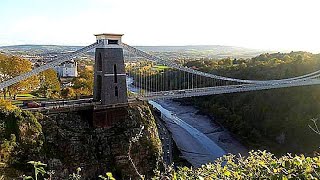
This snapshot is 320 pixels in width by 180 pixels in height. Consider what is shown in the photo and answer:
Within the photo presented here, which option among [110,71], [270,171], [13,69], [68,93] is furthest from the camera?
[68,93]

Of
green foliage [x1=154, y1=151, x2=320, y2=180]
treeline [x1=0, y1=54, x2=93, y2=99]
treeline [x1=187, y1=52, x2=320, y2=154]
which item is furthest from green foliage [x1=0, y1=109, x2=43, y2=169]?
treeline [x1=187, y1=52, x2=320, y2=154]

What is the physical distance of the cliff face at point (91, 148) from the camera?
12.7m

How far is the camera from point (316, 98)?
2441 centimetres

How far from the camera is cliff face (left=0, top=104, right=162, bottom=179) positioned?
12680mm

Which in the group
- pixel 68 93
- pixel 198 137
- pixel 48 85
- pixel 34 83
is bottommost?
pixel 198 137

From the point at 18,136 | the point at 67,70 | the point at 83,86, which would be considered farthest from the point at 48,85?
the point at 67,70

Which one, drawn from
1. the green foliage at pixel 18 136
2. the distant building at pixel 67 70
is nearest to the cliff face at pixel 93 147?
the green foliage at pixel 18 136

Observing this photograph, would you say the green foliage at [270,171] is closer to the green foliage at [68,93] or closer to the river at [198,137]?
the river at [198,137]

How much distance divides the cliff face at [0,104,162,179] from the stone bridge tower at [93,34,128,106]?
0.90 metres

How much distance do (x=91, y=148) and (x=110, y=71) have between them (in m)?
3.31

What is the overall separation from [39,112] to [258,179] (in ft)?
38.9

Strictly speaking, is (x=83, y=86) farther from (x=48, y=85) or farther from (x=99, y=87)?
(x=99, y=87)

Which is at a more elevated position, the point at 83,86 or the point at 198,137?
the point at 83,86

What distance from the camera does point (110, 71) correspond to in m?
14.7
